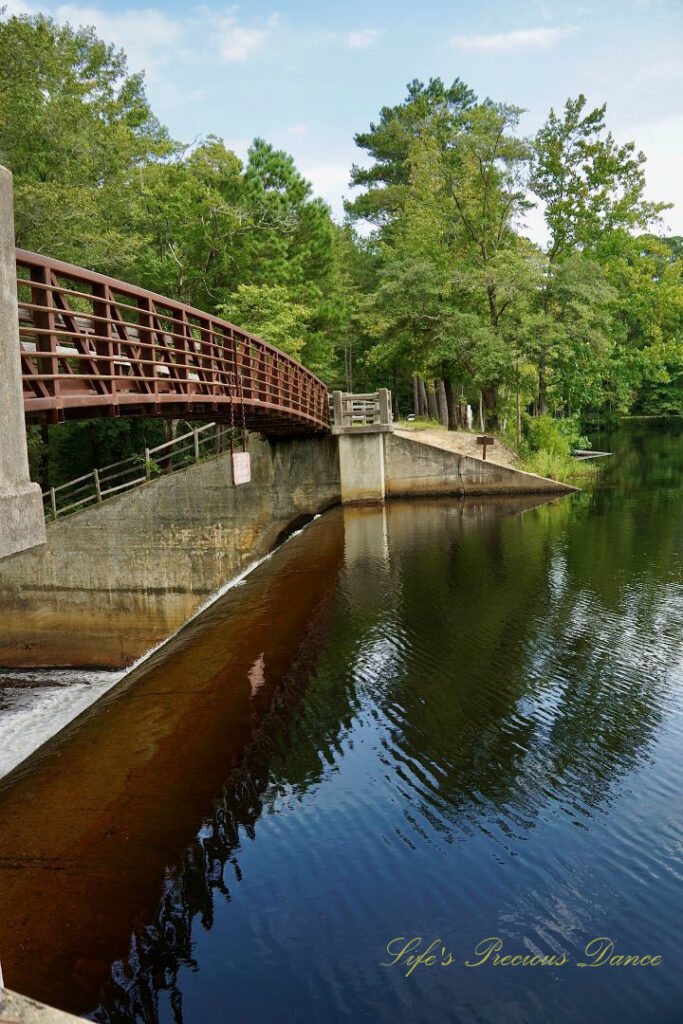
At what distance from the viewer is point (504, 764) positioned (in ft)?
22.6

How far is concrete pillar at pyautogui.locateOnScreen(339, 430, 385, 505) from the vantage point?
24000mm

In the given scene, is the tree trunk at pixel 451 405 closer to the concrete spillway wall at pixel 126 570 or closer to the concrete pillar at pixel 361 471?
the concrete pillar at pixel 361 471

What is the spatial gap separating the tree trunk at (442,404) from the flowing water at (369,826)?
79.5ft

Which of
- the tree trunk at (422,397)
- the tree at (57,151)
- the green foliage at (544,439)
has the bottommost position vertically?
the green foliage at (544,439)

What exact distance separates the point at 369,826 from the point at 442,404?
Answer: 33.4 m

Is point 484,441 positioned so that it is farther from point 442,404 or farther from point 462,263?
point 442,404

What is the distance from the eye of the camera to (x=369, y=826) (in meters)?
6.11

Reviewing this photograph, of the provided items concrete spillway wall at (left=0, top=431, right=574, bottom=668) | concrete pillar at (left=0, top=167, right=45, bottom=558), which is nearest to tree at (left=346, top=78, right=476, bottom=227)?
concrete spillway wall at (left=0, top=431, right=574, bottom=668)

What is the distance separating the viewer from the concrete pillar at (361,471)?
945 inches

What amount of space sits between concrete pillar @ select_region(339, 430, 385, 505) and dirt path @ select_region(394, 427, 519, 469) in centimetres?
230

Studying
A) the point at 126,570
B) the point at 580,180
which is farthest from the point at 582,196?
the point at 126,570

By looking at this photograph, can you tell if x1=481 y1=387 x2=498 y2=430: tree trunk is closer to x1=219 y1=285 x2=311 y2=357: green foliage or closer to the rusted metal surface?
x1=219 y1=285 x2=311 y2=357: green foliage

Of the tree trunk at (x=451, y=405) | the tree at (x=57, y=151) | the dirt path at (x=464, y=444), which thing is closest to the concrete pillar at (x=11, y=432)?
the tree at (x=57, y=151)

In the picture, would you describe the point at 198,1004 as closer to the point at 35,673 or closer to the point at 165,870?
the point at 165,870
